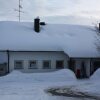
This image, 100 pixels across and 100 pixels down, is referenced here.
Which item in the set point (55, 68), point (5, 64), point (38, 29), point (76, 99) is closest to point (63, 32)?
point (38, 29)

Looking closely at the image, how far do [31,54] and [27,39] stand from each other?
7.11ft

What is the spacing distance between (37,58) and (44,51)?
1086 mm

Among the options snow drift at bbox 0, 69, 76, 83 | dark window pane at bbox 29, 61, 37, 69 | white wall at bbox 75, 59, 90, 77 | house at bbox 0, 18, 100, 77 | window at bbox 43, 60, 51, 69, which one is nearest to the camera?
snow drift at bbox 0, 69, 76, 83

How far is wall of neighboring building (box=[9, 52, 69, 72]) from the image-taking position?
40344 millimetres

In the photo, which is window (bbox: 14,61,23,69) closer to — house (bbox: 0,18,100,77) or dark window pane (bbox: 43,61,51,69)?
house (bbox: 0,18,100,77)

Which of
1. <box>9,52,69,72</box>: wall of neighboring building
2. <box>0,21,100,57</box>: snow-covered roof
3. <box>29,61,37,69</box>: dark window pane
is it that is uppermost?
<box>0,21,100,57</box>: snow-covered roof

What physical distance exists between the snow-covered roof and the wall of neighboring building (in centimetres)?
71

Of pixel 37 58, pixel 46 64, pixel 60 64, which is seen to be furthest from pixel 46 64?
pixel 60 64

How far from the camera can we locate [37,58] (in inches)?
1608

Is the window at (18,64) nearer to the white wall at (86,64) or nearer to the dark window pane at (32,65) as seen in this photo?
the dark window pane at (32,65)

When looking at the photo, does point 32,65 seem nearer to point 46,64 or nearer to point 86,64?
point 46,64

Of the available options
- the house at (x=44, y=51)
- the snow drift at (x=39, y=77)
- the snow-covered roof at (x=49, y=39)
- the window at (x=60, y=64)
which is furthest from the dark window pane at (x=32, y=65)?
the snow drift at (x=39, y=77)

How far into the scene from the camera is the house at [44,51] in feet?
132

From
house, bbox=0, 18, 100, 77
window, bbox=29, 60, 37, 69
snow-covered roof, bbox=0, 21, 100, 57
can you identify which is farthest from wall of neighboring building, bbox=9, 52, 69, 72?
snow-covered roof, bbox=0, 21, 100, 57
